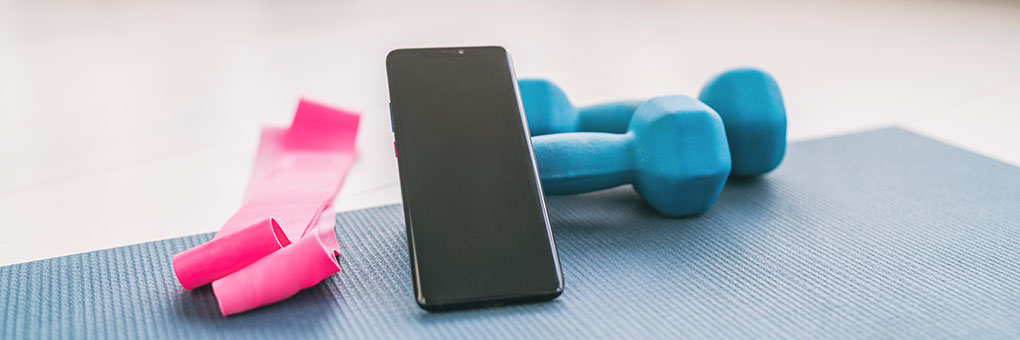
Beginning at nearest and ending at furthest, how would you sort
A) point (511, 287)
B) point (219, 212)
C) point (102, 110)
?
point (511, 287) → point (219, 212) → point (102, 110)

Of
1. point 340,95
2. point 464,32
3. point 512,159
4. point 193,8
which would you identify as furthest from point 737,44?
point 193,8

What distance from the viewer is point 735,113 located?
1003 mm

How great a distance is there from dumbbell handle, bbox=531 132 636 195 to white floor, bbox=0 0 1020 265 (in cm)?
25

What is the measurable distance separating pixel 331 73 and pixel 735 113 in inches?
32.0

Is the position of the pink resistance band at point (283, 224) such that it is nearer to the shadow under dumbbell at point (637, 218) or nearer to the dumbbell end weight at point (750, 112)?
the shadow under dumbbell at point (637, 218)

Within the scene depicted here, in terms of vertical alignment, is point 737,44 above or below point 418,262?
below

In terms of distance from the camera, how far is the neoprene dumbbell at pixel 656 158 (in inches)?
35.2

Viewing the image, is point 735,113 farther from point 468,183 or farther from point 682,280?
point 468,183

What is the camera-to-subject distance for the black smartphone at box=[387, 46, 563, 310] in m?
0.74

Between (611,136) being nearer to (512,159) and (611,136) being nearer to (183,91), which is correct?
(512,159)

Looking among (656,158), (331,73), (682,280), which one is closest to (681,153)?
(656,158)

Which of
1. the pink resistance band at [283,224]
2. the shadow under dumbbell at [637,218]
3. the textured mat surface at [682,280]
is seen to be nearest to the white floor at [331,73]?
the pink resistance band at [283,224]

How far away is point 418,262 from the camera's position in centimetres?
74

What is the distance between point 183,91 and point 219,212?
0.51 meters
